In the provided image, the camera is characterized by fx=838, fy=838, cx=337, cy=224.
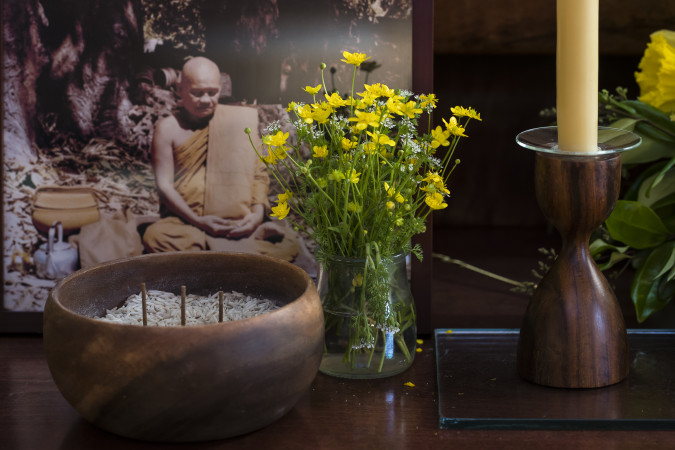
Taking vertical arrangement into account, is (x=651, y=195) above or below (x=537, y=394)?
above

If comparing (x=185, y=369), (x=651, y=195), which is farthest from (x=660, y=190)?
(x=185, y=369)

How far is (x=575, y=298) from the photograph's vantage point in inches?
20.6

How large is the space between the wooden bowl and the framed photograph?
0.16 metres

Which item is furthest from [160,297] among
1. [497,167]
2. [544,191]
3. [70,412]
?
[497,167]

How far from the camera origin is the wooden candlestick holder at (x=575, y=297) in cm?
51

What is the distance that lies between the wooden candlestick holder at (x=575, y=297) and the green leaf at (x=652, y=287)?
0.09 meters

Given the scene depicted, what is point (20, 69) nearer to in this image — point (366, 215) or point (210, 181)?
point (210, 181)

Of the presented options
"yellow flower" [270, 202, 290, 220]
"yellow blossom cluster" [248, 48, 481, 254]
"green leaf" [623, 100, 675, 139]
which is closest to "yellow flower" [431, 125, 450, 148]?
"yellow blossom cluster" [248, 48, 481, 254]

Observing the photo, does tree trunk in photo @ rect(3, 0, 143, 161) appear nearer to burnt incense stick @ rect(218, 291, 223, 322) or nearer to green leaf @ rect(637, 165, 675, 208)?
burnt incense stick @ rect(218, 291, 223, 322)

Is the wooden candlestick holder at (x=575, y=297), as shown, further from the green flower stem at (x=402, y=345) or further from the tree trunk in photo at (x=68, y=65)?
the tree trunk in photo at (x=68, y=65)

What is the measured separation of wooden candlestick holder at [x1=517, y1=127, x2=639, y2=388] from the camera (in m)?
0.51

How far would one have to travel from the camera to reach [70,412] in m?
0.52

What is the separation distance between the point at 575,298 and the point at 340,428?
17 cm

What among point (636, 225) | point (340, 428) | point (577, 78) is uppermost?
point (577, 78)
